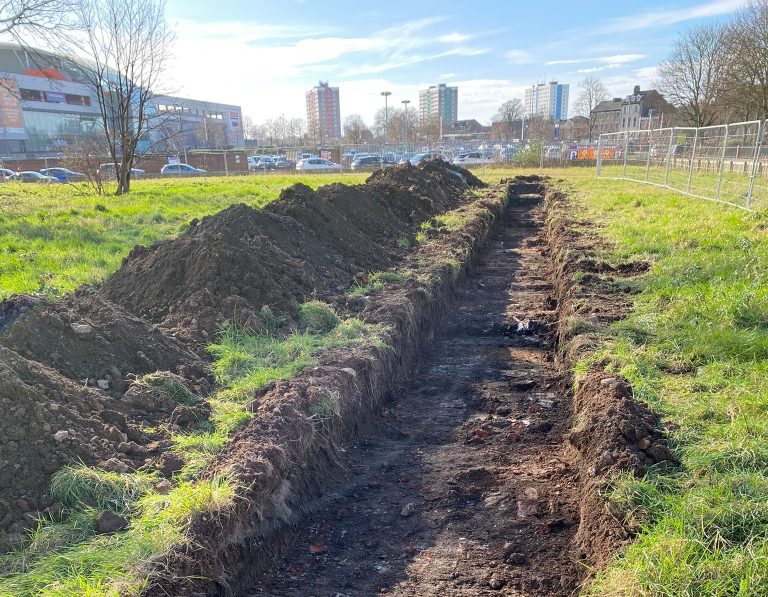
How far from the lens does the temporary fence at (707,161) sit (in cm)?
1150

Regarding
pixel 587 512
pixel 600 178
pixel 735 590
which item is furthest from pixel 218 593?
pixel 600 178

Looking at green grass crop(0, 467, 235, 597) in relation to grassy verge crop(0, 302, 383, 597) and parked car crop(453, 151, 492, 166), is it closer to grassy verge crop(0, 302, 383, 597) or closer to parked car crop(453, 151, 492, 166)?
grassy verge crop(0, 302, 383, 597)

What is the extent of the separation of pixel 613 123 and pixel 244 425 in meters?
84.1

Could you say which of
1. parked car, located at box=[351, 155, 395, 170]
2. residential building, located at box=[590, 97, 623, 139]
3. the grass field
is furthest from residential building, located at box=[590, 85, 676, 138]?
the grass field

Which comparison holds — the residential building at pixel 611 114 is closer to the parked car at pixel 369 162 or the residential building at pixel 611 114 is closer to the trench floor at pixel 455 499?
the parked car at pixel 369 162

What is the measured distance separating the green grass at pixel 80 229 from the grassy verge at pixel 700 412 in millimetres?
6794

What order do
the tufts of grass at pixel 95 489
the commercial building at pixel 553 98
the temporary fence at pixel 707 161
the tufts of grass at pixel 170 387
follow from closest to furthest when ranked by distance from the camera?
the tufts of grass at pixel 95 489 < the tufts of grass at pixel 170 387 < the temporary fence at pixel 707 161 < the commercial building at pixel 553 98

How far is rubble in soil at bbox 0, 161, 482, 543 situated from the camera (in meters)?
3.03

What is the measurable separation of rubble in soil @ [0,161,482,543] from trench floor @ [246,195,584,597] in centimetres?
127

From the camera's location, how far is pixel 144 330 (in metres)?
4.66

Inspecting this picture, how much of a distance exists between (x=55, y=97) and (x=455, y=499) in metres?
74.9

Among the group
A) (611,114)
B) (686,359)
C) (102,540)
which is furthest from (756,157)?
(611,114)

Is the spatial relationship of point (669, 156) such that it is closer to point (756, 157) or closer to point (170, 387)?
point (756, 157)

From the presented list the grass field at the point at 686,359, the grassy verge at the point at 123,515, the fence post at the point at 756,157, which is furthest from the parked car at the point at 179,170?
the grassy verge at the point at 123,515
